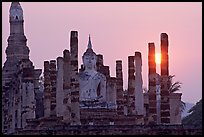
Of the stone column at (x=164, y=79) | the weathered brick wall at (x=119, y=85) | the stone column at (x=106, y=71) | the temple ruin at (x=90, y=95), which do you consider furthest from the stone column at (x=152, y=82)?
the stone column at (x=106, y=71)

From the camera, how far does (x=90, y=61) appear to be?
33.1m

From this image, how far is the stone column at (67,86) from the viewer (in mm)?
28364

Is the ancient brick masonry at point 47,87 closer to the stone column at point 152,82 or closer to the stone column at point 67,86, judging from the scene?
the stone column at point 67,86

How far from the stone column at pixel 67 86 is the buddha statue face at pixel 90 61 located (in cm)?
324

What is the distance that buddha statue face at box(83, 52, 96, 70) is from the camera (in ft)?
108

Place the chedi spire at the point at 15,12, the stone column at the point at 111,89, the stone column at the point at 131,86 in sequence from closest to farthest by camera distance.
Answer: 1. the stone column at the point at 131,86
2. the stone column at the point at 111,89
3. the chedi spire at the point at 15,12

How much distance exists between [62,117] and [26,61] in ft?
21.4

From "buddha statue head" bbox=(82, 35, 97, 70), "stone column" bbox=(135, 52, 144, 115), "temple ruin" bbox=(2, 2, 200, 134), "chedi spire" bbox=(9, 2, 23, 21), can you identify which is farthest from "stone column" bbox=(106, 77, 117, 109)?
"chedi spire" bbox=(9, 2, 23, 21)

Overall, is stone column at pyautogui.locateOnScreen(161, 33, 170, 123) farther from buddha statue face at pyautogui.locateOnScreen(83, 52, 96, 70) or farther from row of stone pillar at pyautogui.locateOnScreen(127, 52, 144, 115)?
buddha statue face at pyautogui.locateOnScreen(83, 52, 96, 70)

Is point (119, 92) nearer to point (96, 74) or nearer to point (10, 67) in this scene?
point (96, 74)

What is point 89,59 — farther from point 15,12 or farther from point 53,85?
point 15,12

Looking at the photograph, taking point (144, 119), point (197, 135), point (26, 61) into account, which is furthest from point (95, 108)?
point (197, 135)

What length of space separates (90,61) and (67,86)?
4.28 metres

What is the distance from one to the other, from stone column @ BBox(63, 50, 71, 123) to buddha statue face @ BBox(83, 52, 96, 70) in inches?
128
